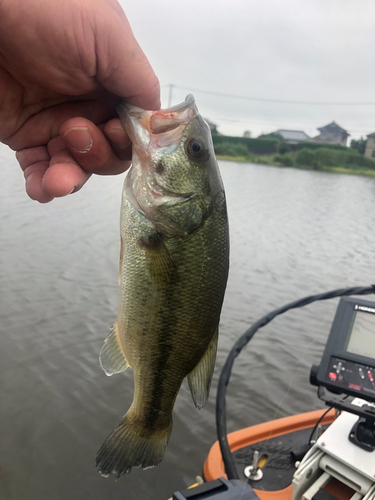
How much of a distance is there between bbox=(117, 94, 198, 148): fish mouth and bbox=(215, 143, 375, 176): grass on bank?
10.7m

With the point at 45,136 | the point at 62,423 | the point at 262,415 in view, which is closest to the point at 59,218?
the point at 62,423

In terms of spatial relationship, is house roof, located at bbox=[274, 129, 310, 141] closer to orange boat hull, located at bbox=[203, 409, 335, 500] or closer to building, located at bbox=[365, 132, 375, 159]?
building, located at bbox=[365, 132, 375, 159]

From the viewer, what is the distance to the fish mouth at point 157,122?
49.3 inches

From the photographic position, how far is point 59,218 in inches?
382

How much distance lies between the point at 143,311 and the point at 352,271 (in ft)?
27.1

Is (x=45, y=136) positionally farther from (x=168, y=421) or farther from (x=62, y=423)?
(x=62, y=423)

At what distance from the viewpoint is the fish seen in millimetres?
1201

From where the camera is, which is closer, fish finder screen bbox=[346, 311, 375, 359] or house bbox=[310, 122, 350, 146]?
fish finder screen bbox=[346, 311, 375, 359]

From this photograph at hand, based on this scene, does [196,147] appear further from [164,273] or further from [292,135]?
[292,135]

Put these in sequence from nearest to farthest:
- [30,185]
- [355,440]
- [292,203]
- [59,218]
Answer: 1. [30,185]
2. [355,440]
3. [59,218]
4. [292,203]

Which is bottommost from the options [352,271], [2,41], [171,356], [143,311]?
[352,271]

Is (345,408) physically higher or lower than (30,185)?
lower

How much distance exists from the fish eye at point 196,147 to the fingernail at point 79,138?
0.35 m

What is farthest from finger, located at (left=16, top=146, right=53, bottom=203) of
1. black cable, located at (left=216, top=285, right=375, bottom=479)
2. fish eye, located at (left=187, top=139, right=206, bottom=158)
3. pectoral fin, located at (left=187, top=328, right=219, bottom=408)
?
black cable, located at (left=216, top=285, right=375, bottom=479)
